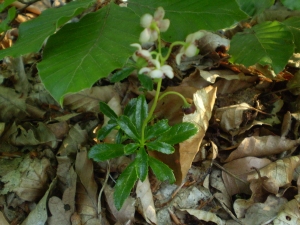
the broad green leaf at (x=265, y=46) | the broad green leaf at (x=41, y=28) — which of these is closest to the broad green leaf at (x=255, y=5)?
the broad green leaf at (x=265, y=46)

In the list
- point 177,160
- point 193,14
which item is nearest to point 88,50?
point 193,14

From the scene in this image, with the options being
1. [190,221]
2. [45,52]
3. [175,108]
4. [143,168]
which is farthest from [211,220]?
[45,52]

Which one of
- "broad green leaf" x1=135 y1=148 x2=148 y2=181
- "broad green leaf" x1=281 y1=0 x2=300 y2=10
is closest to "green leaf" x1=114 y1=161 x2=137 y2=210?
"broad green leaf" x1=135 y1=148 x2=148 y2=181

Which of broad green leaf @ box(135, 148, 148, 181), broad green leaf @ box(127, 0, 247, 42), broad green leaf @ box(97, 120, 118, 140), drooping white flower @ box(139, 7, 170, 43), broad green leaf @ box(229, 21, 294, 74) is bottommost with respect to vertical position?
broad green leaf @ box(135, 148, 148, 181)

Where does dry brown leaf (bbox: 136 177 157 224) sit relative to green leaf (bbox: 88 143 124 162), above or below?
below

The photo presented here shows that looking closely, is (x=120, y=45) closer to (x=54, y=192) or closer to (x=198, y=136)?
(x=198, y=136)

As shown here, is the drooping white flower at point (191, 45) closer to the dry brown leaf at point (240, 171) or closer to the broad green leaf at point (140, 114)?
the broad green leaf at point (140, 114)

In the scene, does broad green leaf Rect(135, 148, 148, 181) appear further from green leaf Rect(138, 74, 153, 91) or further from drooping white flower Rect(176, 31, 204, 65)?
drooping white flower Rect(176, 31, 204, 65)
